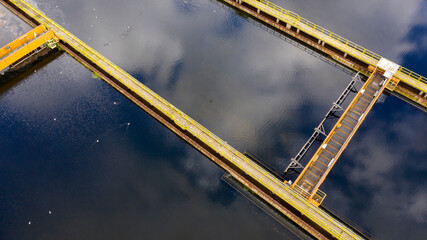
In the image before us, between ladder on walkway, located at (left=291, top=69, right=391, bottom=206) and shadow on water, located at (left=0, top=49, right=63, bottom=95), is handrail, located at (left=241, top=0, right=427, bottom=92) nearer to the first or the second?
ladder on walkway, located at (left=291, top=69, right=391, bottom=206)

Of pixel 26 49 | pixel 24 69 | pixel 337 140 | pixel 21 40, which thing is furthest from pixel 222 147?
pixel 21 40

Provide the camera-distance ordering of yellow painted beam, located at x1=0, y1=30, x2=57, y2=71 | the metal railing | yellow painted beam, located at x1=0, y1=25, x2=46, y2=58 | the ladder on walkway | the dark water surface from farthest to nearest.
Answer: yellow painted beam, located at x1=0, y1=25, x2=46, y2=58 → yellow painted beam, located at x1=0, y1=30, x2=57, y2=71 → the ladder on walkway → the dark water surface → the metal railing

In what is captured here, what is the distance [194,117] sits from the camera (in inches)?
1865

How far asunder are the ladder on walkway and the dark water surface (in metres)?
2.54

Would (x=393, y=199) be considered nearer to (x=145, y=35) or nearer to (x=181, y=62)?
(x=181, y=62)

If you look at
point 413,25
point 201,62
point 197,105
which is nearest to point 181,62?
point 201,62

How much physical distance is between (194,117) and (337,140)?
21350 mm

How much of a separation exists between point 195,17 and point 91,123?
28.8 metres

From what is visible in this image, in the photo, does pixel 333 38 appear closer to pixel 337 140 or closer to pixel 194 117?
pixel 337 140

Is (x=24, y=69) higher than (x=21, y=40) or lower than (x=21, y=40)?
lower

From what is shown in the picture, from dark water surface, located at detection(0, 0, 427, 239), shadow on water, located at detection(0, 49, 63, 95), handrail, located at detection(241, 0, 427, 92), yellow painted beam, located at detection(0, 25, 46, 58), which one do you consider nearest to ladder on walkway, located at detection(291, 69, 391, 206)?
dark water surface, located at detection(0, 0, 427, 239)

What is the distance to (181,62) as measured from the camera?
53.2 m

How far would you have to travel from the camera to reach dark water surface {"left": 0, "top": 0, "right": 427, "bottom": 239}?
130 ft

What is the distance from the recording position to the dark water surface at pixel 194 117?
1558 inches
